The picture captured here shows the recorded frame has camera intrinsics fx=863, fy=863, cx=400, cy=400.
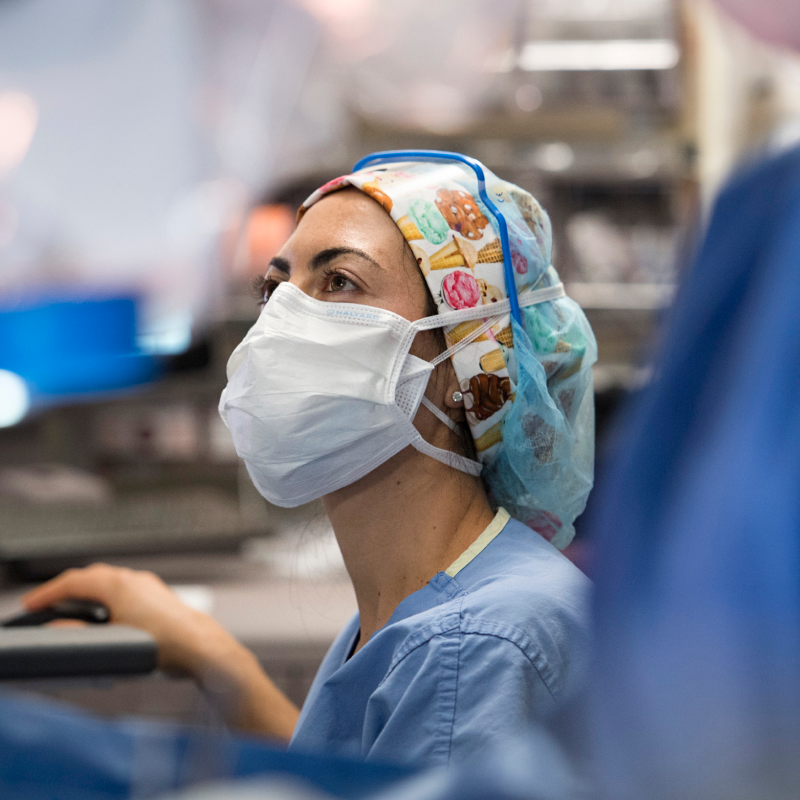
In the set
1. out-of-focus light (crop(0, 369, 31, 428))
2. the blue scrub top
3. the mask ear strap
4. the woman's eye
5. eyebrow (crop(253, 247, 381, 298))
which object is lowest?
out-of-focus light (crop(0, 369, 31, 428))

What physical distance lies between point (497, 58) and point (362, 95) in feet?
1.55

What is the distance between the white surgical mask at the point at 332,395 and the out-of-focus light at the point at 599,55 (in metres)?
2.01

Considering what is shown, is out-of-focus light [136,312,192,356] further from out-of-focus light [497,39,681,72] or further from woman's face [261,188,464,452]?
woman's face [261,188,464,452]

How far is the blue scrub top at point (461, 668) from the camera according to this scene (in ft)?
2.86

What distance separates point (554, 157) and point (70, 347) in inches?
69.2

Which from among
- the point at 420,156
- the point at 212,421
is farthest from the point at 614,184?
the point at 420,156

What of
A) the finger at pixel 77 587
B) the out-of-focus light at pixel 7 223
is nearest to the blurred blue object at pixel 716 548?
the finger at pixel 77 587

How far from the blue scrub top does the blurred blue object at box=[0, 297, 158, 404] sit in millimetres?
1907

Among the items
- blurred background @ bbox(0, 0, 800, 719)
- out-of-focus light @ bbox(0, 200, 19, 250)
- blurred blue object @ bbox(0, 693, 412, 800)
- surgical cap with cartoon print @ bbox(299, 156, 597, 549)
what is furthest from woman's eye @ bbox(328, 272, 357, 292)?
out-of-focus light @ bbox(0, 200, 19, 250)

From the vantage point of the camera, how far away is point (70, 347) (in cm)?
276

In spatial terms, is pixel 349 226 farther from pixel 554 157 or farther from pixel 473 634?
pixel 554 157

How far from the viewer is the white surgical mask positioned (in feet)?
3.82

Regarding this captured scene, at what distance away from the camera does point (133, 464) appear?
9.77ft

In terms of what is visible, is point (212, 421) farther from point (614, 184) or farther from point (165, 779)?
point (165, 779)
